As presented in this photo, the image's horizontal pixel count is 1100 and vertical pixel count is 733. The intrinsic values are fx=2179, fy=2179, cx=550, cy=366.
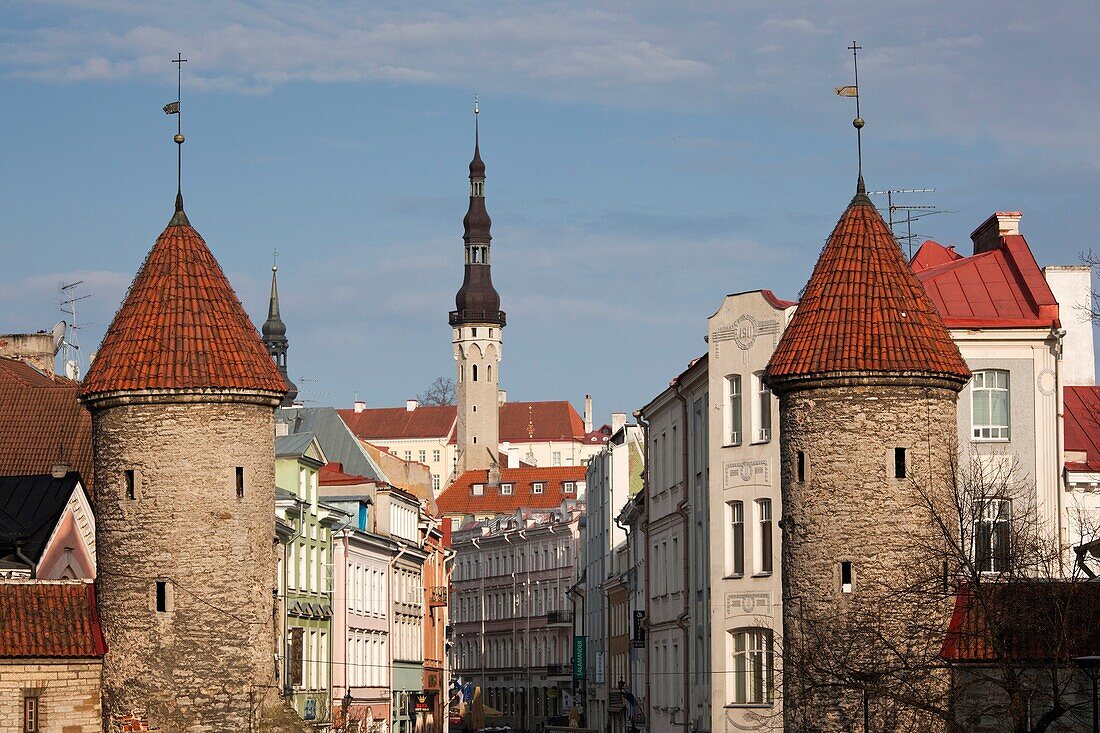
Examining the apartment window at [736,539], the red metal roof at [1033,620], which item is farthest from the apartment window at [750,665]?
the red metal roof at [1033,620]

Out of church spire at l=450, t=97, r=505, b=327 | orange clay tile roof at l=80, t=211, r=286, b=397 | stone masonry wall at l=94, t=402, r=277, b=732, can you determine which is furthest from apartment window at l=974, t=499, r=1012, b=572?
church spire at l=450, t=97, r=505, b=327

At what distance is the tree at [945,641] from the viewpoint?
33719 mm

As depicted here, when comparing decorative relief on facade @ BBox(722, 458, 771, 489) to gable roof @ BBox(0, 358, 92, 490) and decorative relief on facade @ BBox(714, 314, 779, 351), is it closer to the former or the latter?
decorative relief on facade @ BBox(714, 314, 779, 351)

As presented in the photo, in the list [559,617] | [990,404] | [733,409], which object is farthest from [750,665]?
[559,617]

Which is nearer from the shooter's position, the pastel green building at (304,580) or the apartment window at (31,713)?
the apartment window at (31,713)

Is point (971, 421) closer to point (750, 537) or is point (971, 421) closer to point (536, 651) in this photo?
point (750, 537)

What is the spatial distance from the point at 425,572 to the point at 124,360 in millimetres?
51292

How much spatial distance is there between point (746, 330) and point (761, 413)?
1.87 meters

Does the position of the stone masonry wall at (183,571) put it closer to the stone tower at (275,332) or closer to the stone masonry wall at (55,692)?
the stone masonry wall at (55,692)

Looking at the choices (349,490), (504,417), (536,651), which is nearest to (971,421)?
(349,490)

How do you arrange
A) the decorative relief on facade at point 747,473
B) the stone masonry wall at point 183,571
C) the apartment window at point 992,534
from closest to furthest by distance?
1. the stone masonry wall at point 183,571
2. the apartment window at point 992,534
3. the decorative relief on facade at point 747,473

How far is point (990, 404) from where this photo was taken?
45.0 meters

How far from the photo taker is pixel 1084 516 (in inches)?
1740

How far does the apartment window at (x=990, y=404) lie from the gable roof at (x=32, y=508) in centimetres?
1836
